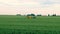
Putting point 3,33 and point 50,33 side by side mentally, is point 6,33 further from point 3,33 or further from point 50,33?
point 50,33

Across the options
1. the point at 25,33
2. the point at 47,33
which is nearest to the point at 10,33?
the point at 25,33

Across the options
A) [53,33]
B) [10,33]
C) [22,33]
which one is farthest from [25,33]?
[53,33]

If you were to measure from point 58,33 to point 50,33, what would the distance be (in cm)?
53

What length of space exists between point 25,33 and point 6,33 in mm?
1179

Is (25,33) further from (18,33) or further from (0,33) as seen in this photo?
(0,33)

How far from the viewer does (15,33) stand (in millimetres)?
11148

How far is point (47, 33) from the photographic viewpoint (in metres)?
11.6

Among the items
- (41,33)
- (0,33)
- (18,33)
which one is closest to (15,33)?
(18,33)

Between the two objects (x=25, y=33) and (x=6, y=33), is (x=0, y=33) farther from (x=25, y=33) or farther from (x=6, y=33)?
(x=25, y=33)

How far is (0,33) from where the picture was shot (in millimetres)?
11062

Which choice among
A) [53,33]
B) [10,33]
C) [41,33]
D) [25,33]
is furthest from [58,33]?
[10,33]

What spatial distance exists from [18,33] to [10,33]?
49cm

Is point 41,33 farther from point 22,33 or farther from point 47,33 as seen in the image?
point 22,33

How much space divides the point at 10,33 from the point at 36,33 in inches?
64.6
